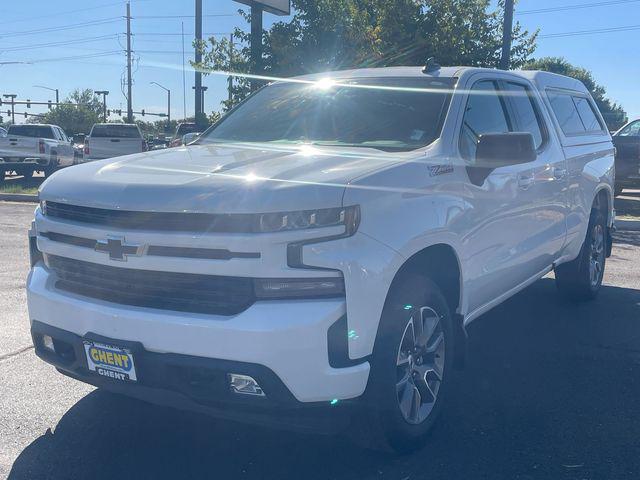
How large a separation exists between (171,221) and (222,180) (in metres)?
0.30

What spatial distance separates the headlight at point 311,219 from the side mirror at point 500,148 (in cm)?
129

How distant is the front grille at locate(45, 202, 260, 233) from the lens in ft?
10.0

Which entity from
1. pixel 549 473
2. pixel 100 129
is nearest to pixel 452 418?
pixel 549 473

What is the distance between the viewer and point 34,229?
12.7 feet

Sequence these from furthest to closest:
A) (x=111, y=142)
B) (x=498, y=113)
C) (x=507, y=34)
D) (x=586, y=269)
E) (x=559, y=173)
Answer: (x=111, y=142) < (x=507, y=34) < (x=586, y=269) < (x=559, y=173) < (x=498, y=113)

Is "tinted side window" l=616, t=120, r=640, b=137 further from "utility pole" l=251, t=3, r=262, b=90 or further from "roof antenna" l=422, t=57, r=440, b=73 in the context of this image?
"roof antenna" l=422, t=57, r=440, b=73

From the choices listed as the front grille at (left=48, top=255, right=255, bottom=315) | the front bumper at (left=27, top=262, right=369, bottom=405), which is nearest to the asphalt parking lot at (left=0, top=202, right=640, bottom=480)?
the front bumper at (left=27, top=262, right=369, bottom=405)

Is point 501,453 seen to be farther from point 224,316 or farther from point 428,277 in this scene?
point 224,316

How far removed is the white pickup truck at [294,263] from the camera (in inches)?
119

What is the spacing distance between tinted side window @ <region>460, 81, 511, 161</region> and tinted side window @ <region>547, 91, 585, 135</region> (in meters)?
1.18

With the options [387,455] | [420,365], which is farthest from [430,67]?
[387,455]

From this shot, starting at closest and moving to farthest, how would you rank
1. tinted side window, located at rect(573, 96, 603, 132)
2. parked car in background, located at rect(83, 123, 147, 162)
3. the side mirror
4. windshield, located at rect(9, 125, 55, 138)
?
1. the side mirror
2. tinted side window, located at rect(573, 96, 603, 132)
3. parked car in background, located at rect(83, 123, 147, 162)
4. windshield, located at rect(9, 125, 55, 138)

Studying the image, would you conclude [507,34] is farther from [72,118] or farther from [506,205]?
[72,118]

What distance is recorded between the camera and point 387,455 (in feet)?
11.9
